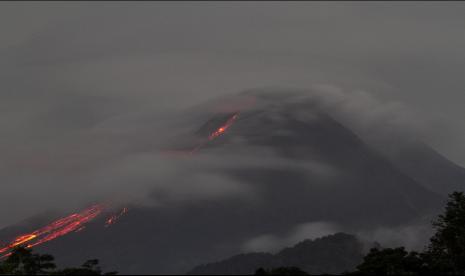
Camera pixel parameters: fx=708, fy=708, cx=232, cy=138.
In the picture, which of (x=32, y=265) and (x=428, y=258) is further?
(x=428, y=258)

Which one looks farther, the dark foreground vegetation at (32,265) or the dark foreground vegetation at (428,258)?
the dark foreground vegetation at (428,258)

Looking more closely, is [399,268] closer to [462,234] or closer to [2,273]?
[462,234]

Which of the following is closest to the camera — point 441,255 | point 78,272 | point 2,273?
point 78,272

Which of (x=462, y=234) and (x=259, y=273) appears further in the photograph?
(x=462, y=234)

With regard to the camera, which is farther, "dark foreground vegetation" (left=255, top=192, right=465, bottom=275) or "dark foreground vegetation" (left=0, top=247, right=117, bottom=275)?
"dark foreground vegetation" (left=255, top=192, right=465, bottom=275)

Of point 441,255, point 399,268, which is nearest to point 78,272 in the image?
point 399,268

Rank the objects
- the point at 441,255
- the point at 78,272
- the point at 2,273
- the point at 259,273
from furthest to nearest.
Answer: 1. the point at 441,255
2. the point at 2,273
3. the point at 78,272
4. the point at 259,273

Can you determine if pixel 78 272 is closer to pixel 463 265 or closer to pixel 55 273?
pixel 55 273

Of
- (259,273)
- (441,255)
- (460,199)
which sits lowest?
(259,273)

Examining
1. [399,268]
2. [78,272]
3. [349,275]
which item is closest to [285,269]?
[349,275]

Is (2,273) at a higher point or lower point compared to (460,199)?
lower
